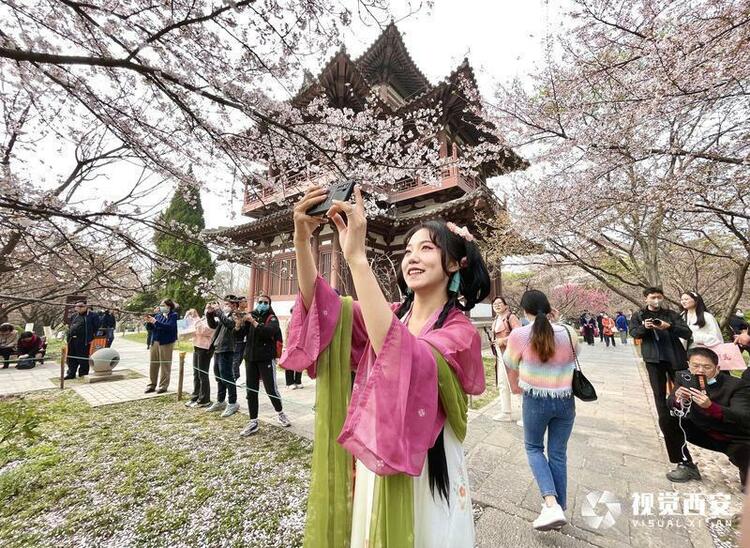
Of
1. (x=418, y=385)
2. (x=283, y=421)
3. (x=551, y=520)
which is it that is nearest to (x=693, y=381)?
(x=551, y=520)

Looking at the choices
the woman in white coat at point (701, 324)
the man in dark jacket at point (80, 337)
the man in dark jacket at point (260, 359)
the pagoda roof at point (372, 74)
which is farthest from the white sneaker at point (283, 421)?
the pagoda roof at point (372, 74)

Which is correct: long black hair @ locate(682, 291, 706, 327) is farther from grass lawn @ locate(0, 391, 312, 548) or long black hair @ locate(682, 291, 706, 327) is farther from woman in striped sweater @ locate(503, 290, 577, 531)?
grass lawn @ locate(0, 391, 312, 548)

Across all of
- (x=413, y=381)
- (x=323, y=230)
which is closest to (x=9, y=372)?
(x=323, y=230)

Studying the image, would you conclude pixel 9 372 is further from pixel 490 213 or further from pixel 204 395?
pixel 490 213

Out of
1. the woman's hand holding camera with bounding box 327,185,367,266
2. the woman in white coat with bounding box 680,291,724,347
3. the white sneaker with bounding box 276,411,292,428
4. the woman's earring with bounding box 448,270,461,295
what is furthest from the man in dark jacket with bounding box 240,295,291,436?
the woman in white coat with bounding box 680,291,724,347

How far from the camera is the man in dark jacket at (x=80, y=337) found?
820 centimetres

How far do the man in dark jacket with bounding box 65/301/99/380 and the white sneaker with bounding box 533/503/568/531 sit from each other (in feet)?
33.6

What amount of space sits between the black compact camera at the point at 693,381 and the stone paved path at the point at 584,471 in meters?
1.03

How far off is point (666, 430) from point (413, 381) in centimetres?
372

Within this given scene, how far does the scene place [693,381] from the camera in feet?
8.66

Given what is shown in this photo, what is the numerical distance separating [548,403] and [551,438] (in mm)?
295

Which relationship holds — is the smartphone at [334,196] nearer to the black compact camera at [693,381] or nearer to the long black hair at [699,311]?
the black compact camera at [693,381]

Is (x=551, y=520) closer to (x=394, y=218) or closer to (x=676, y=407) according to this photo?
(x=676, y=407)

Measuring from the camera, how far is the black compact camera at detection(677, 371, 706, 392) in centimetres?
262
